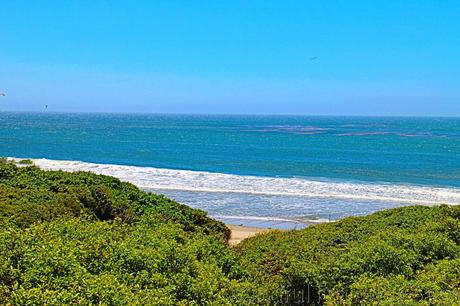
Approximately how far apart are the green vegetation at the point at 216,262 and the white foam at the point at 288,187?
21471mm

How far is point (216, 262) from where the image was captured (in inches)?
389

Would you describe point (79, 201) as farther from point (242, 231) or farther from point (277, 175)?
point (277, 175)

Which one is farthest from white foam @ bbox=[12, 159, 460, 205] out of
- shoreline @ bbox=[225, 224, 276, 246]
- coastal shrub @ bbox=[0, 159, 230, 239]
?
coastal shrub @ bbox=[0, 159, 230, 239]

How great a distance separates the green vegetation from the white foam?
845 inches

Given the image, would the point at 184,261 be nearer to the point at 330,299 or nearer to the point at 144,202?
the point at 330,299

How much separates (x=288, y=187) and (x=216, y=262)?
2974cm

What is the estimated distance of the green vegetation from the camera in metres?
6.96

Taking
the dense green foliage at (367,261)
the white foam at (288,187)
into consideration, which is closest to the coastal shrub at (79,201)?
the dense green foliage at (367,261)

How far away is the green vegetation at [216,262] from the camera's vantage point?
6.96 meters

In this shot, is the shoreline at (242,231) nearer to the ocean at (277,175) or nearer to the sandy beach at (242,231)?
the sandy beach at (242,231)

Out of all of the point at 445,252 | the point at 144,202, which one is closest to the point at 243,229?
the point at 144,202

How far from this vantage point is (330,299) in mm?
7797

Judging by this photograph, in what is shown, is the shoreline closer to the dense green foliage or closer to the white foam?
the dense green foliage

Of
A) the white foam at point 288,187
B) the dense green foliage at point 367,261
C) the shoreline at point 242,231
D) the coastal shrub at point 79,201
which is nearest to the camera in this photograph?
the dense green foliage at point 367,261
